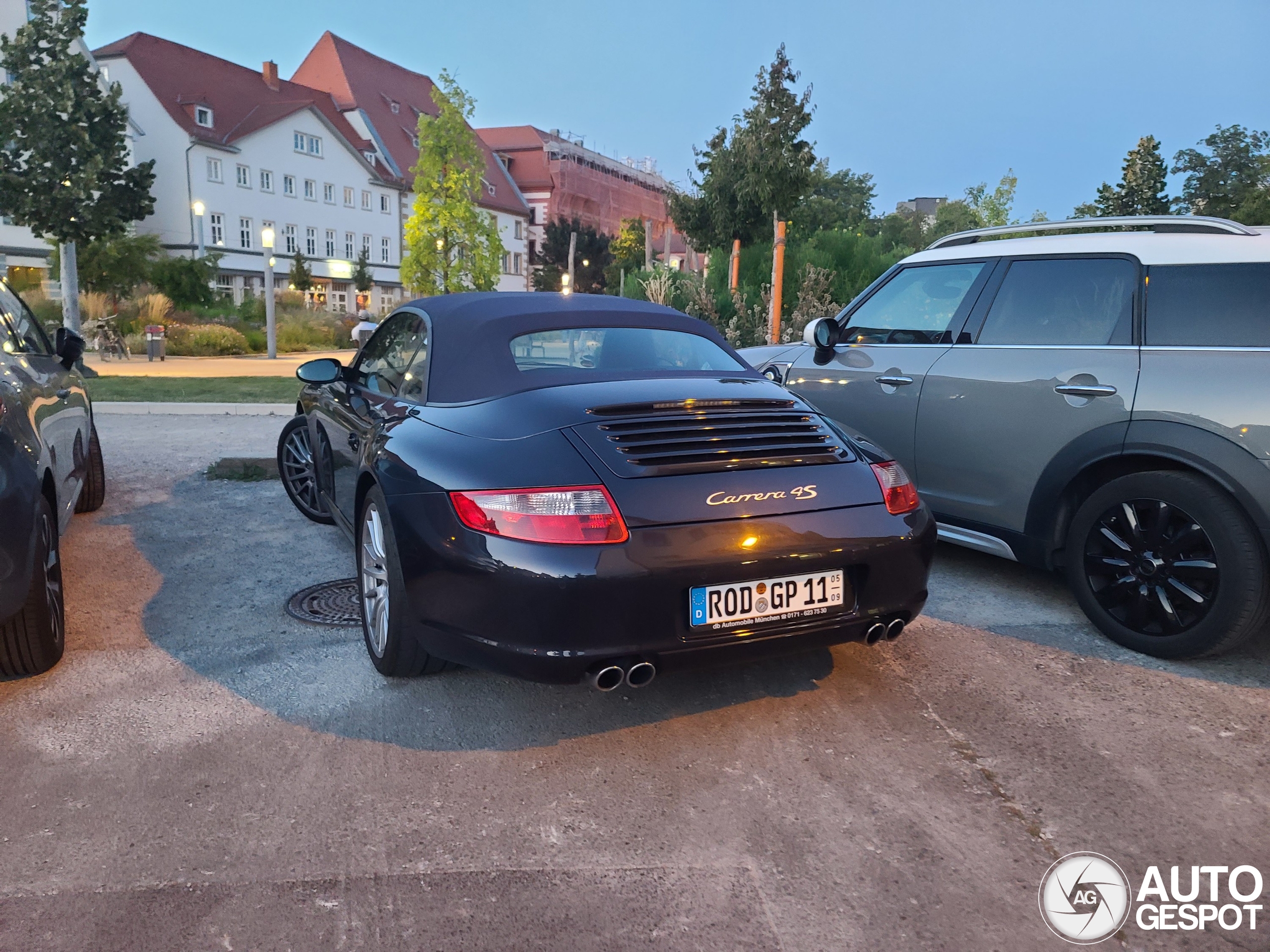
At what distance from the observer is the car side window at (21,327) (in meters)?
4.86

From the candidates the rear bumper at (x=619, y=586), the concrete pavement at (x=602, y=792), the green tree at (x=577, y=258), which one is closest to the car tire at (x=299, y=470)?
the concrete pavement at (x=602, y=792)

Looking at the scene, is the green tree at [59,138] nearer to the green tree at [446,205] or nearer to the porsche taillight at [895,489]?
the green tree at [446,205]

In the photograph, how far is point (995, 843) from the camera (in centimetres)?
268

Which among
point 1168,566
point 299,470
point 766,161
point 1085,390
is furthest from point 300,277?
point 1168,566

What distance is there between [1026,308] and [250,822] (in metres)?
4.10

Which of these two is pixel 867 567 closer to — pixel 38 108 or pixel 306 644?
pixel 306 644

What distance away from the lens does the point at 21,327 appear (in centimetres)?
523

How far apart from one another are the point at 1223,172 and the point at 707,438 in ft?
227

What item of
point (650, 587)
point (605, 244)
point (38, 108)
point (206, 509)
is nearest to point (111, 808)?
point (650, 587)

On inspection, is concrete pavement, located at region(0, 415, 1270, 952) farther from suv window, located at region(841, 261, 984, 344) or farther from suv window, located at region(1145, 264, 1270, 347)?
suv window, located at region(841, 261, 984, 344)

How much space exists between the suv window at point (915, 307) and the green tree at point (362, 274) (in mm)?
54836

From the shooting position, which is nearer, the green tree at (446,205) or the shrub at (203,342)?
the shrub at (203,342)

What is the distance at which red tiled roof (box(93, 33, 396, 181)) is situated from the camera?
48.2 m

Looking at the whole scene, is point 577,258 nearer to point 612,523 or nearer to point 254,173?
point 254,173
